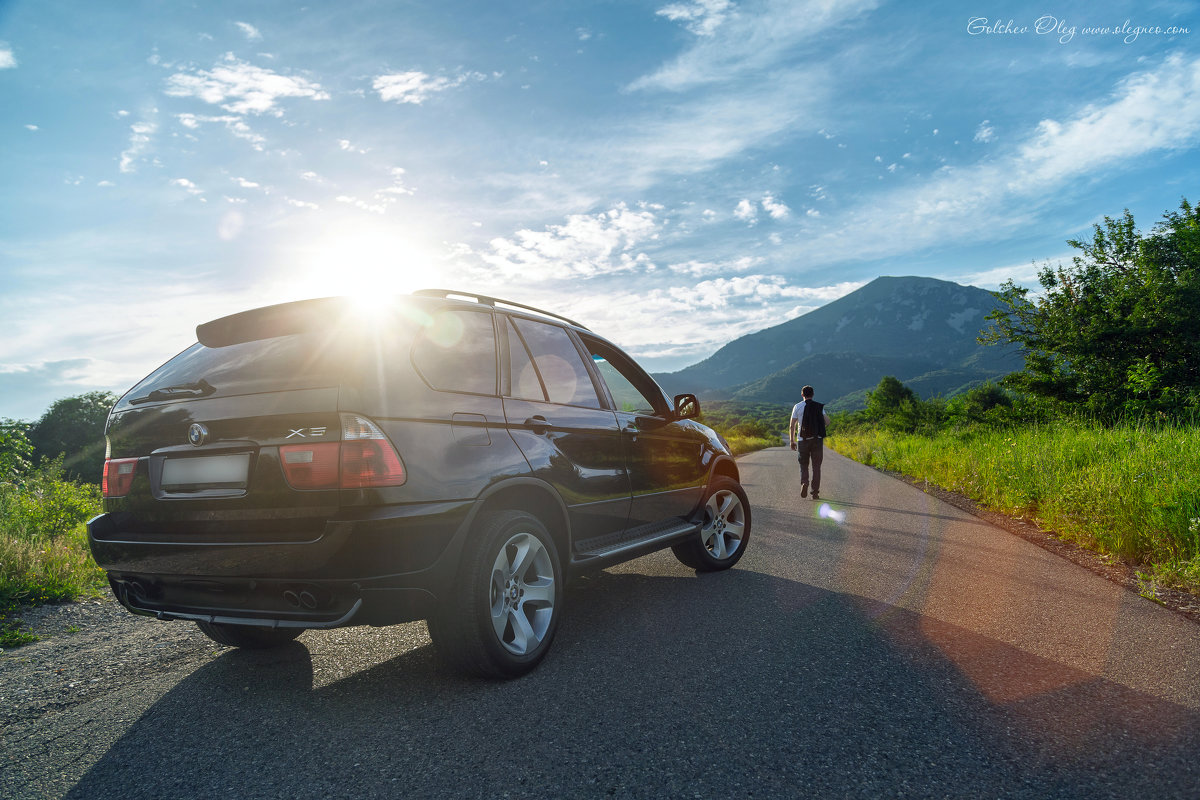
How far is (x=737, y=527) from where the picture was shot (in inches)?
225

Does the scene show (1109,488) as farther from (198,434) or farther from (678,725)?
(198,434)

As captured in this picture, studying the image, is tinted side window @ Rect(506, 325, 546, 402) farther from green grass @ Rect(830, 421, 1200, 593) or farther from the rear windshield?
green grass @ Rect(830, 421, 1200, 593)

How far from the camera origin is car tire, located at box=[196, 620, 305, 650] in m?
3.60

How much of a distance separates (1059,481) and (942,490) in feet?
15.2

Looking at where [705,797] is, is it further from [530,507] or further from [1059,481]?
[1059,481]

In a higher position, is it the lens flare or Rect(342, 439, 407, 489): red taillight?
Rect(342, 439, 407, 489): red taillight

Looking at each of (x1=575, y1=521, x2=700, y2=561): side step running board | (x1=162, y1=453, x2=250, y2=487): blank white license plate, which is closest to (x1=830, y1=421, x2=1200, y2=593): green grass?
(x1=575, y1=521, x2=700, y2=561): side step running board

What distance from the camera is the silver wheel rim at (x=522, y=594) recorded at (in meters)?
3.08

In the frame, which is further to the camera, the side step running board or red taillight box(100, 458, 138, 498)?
the side step running board

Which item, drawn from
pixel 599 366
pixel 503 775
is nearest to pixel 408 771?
pixel 503 775

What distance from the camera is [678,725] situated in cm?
257

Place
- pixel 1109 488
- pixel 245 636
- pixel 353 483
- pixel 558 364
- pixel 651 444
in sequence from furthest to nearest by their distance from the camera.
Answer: pixel 1109 488 → pixel 651 444 → pixel 558 364 → pixel 245 636 → pixel 353 483

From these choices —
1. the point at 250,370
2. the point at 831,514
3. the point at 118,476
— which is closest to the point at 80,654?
the point at 118,476

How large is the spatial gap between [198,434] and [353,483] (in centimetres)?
82
